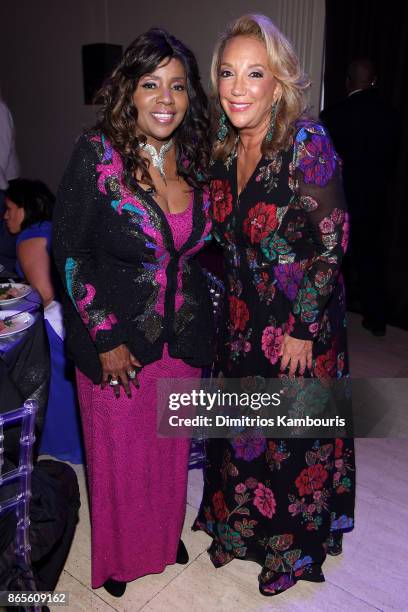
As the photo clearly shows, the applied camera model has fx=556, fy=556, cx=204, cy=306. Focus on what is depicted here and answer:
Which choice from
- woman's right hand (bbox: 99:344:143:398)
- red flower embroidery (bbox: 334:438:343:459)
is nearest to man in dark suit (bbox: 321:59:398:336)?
red flower embroidery (bbox: 334:438:343:459)

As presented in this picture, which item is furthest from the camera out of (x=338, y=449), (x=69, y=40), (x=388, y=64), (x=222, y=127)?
(x=69, y=40)

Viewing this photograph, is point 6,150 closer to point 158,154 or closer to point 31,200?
point 31,200

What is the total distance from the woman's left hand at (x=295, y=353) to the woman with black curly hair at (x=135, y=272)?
240 millimetres

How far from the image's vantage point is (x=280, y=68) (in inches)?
56.0

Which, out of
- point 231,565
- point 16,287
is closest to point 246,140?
point 16,287

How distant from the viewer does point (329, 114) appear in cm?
402

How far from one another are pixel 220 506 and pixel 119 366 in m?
0.76

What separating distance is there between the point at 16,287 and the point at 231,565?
1.42 metres

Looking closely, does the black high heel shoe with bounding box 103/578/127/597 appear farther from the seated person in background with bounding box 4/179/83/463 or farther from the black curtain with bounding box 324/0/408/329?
the black curtain with bounding box 324/0/408/329

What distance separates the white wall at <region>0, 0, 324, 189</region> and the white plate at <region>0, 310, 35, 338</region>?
3.12 meters

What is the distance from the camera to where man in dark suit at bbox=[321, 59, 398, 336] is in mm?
3854

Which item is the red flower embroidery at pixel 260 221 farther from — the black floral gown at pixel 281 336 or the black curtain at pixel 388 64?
the black curtain at pixel 388 64

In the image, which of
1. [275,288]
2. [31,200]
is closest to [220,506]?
[275,288]

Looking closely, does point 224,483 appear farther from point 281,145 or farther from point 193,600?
point 281,145
